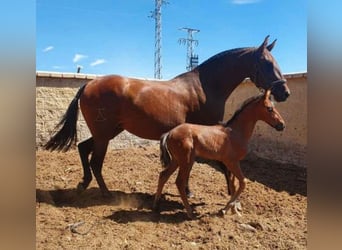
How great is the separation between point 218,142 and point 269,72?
0.91 m

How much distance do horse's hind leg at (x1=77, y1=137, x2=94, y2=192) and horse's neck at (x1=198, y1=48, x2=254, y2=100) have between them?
1.42 meters

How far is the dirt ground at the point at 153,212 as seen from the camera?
2807 millimetres

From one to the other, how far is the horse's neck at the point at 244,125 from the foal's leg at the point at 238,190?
0.83 ft

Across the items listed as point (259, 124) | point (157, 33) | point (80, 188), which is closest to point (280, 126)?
point (157, 33)

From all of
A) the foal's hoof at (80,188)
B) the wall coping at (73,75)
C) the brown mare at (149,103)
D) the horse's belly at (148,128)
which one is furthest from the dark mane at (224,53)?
the foal's hoof at (80,188)

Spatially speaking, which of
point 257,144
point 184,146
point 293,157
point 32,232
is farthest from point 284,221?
point 32,232

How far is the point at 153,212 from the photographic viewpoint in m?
3.34

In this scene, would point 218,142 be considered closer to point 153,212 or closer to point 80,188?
point 153,212

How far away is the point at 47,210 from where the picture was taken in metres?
3.18

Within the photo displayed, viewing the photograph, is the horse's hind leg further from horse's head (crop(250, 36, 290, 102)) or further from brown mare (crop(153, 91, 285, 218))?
horse's head (crop(250, 36, 290, 102))

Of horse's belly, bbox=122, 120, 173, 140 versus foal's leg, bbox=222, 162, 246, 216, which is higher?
horse's belly, bbox=122, 120, 173, 140

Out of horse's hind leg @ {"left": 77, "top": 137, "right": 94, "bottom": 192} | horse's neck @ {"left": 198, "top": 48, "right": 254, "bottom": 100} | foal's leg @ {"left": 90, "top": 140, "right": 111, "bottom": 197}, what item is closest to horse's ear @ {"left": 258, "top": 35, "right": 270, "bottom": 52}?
horse's neck @ {"left": 198, "top": 48, "right": 254, "bottom": 100}

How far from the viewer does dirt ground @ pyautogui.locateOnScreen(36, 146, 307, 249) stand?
9.21ft

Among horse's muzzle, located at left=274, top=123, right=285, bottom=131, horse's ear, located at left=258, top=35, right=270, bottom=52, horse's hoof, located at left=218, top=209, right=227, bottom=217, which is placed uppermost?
horse's ear, located at left=258, top=35, right=270, bottom=52
